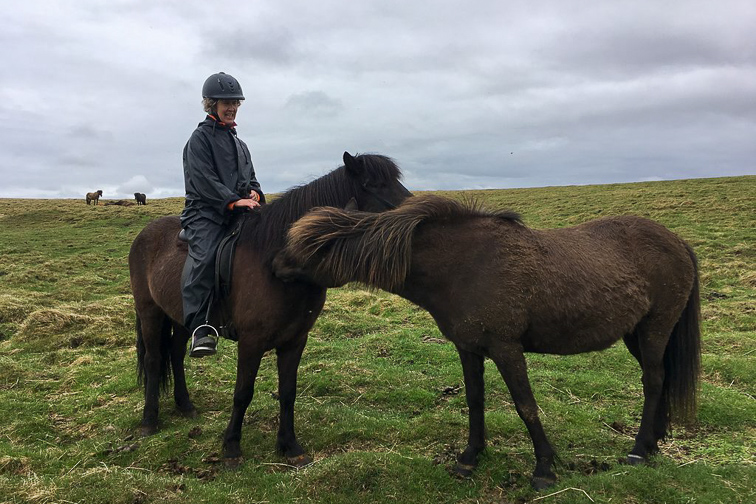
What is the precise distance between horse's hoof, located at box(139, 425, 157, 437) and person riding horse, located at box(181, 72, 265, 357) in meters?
1.83

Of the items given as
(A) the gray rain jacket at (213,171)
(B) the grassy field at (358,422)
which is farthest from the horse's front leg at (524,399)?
(A) the gray rain jacket at (213,171)

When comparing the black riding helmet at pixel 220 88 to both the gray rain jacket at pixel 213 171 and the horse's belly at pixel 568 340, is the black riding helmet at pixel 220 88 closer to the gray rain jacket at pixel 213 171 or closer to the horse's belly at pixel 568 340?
the gray rain jacket at pixel 213 171

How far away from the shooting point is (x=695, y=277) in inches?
192

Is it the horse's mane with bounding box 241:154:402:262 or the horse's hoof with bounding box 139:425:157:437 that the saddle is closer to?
the horse's mane with bounding box 241:154:402:262

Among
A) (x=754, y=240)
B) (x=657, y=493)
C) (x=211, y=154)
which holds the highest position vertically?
(x=211, y=154)

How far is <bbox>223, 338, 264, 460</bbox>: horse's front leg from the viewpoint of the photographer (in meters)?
4.80

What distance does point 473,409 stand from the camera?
183 inches

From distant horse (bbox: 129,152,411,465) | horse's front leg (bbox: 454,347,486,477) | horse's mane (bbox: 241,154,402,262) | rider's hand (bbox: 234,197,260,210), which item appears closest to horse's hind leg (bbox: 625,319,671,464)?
horse's front leg (bbox: 454,347,486,477)

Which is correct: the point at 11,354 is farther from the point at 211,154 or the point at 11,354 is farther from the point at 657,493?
the point at 657,493

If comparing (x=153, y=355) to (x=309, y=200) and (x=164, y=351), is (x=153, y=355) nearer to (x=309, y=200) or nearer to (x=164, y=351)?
(x=164, y=351)

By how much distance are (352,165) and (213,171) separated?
5.08 feet

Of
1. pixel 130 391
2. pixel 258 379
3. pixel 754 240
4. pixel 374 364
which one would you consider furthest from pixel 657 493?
pixel 754 240

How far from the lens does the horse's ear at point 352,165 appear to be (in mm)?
4777

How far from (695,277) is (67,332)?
37.8ft
